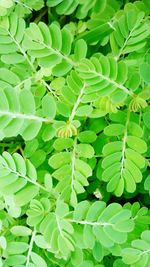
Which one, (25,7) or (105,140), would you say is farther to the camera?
(25,7)

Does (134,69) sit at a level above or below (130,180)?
above

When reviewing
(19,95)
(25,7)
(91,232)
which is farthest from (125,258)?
(25,7)

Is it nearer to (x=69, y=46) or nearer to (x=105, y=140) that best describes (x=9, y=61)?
(x=69, y=46)

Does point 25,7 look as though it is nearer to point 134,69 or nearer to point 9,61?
point 9,61

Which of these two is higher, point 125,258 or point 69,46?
point 69,46

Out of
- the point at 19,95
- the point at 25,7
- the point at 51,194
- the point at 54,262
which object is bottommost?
the point at 54,262

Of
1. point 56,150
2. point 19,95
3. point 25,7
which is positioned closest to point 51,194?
point 56,150
